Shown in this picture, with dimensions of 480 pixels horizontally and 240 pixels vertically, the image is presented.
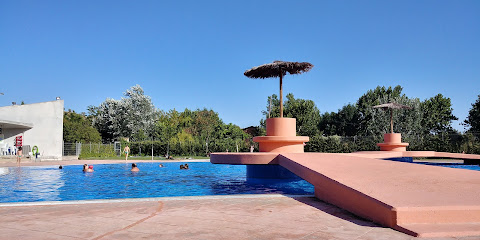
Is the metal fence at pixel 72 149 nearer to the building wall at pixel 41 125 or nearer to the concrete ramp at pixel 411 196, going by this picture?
the building wall at pixel 41 125

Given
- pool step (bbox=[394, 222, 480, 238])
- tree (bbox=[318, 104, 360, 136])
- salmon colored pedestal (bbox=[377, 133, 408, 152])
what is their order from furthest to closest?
tree (bbox=[318, 104, 360, 136]) → salmon colored pedestal (bbox=[377, 133, 408, 152]) → pool step (bbox=[394, 222, 480, 238])

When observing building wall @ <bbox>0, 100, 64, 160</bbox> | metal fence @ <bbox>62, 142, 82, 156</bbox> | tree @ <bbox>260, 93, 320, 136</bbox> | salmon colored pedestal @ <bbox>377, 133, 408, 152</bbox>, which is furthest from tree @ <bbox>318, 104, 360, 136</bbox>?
building wall @ <bbox>0, 100, 64, 160</bbox>

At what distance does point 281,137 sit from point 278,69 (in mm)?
2463

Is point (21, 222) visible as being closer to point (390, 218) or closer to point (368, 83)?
point (390, 218)

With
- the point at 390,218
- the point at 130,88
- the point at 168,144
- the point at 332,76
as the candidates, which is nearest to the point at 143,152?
the point at 168,144

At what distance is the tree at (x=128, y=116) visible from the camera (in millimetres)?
45031

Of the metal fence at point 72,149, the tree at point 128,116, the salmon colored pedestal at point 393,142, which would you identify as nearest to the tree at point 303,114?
the tree at point 128,116

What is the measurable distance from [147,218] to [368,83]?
50018 mm

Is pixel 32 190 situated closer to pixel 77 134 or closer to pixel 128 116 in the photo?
pixel 77 134

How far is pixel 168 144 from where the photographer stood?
32.8 m

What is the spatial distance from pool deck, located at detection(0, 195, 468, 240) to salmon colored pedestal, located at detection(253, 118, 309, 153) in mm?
5908

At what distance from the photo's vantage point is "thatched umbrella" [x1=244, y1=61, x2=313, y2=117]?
12062 mm

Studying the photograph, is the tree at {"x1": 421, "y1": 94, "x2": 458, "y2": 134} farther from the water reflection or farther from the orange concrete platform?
the water reflection

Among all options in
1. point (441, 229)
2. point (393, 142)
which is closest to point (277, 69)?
point (441, 229)
